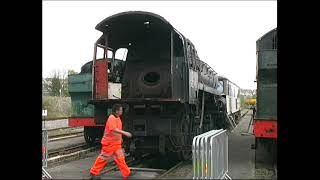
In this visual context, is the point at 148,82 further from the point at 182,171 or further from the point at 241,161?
the point at 241,161

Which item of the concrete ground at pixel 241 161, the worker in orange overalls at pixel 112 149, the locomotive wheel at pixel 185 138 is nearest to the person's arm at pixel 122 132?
the worker in orange overalls at pixel 112 149

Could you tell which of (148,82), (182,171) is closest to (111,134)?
(182,171)

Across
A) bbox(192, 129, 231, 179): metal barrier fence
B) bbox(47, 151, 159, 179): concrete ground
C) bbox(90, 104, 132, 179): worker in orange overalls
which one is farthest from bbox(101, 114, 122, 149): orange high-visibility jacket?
bbox(192, 129, 231, 179): metal barrier fence

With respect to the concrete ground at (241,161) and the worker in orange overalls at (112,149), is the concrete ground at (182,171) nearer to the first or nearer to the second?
the concrete ground at (241,161)

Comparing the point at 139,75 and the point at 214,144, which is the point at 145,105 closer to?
the point at 139,75

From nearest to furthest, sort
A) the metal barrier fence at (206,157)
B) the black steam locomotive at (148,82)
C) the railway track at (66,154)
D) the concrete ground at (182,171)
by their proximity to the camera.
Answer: the metal barrier fence at (206,157) → the concrete ground at (182,171) → the black steam locomotive at (148,82) → the railway track at (66,154)

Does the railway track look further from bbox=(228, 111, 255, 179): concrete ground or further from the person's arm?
bbox=(228, 111, 255, 179): concrete ground

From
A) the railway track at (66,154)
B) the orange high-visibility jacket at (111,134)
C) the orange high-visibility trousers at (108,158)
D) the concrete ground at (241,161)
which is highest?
the orange high-visibility jacket at (111,134)

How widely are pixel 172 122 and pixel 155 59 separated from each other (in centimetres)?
202

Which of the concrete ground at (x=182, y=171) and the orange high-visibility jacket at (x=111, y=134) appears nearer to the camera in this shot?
the orange high-visibility jacket at (x=111, y=134)
